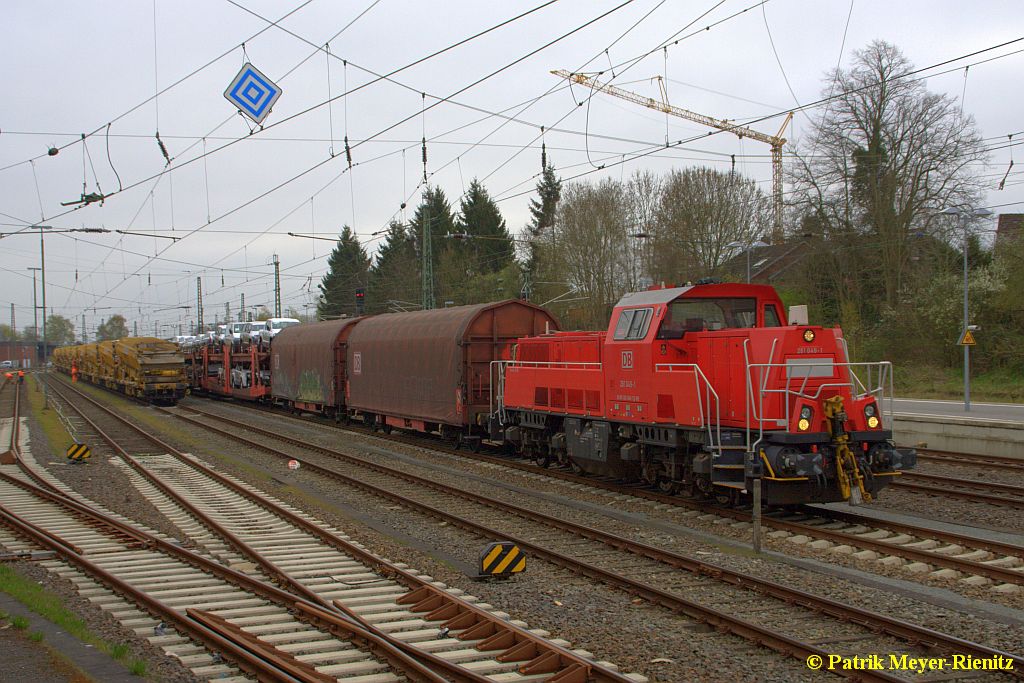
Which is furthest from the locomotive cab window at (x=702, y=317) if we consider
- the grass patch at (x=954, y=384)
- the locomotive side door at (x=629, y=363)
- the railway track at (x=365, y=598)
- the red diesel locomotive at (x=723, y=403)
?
the grass patch at (x=954, y=384)

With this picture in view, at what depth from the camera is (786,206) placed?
4028 centimetres

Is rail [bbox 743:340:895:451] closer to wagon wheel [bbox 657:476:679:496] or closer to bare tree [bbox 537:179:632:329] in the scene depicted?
wagon wheel [bbox 657:476:679:496]

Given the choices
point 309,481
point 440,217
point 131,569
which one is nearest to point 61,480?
point 309,481

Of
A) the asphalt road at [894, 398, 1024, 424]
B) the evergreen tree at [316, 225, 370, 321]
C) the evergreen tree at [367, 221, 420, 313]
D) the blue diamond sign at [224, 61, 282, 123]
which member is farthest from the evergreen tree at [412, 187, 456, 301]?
the blue diamond sign at [224, 61, 282, 123]

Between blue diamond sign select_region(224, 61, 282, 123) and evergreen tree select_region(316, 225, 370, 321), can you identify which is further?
evergreen tree select_region(316, 225, 370, 321)

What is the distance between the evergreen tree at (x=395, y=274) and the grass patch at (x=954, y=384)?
32.1m

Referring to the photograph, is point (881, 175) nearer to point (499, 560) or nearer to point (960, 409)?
point (960, 409)

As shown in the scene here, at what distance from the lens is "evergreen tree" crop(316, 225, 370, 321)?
7481 cm

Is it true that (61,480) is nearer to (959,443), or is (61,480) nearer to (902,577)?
(902,577)

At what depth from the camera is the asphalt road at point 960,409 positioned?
24.6 m

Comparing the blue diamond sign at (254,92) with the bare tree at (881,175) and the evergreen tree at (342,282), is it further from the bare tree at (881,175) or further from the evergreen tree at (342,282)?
the evergreen tree at (342,282)

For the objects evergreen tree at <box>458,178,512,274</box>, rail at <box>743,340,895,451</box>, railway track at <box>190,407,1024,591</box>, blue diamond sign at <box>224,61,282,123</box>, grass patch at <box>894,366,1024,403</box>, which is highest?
evergreen tree at <box>458,178,512,274</box>

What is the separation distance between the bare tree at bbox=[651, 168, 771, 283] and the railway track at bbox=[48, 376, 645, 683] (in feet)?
89.9

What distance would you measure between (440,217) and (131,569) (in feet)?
183
